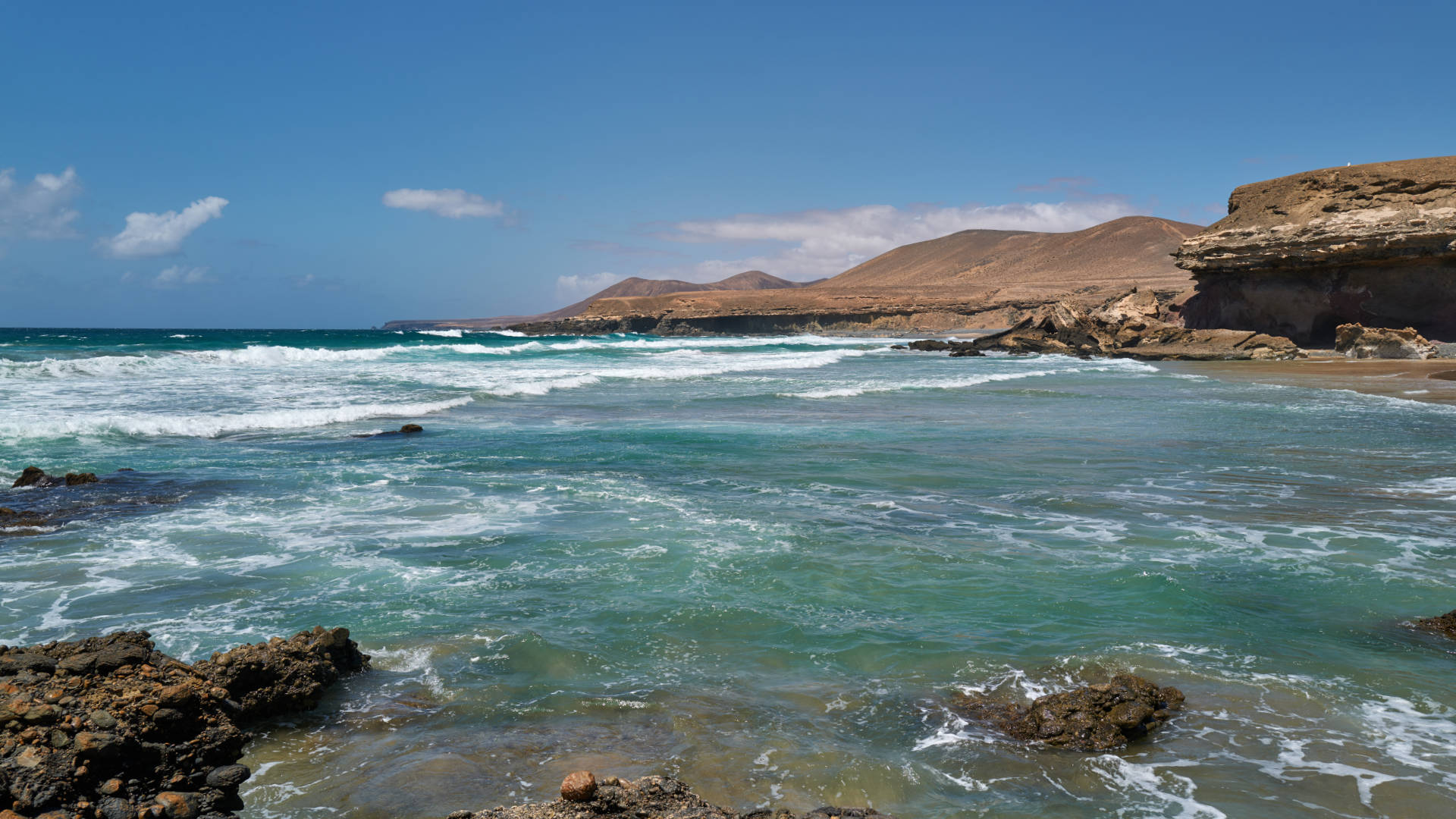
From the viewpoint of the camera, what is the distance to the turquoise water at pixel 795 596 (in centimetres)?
334

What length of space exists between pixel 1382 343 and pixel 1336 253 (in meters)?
3.45

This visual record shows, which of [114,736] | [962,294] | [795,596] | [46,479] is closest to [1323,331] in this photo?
[795,596]

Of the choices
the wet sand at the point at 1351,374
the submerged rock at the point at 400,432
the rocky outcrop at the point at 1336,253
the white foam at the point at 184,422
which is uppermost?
the rocky outcrop at the point at 1336,253

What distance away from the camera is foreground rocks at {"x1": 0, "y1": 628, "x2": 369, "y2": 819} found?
98.2 inches

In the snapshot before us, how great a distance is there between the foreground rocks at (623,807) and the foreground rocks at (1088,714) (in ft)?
4.14

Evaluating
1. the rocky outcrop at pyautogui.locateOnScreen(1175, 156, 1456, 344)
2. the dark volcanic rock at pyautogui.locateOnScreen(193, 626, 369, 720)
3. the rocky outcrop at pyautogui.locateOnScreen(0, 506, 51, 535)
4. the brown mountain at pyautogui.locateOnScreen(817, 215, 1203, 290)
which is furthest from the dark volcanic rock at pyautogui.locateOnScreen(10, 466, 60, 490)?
the brown mountain at pyautogui.locateOnScreen(817, 215, 1203, 290)

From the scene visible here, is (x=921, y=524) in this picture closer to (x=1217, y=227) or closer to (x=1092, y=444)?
(x=1092, y=444)

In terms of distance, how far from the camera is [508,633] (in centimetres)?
481

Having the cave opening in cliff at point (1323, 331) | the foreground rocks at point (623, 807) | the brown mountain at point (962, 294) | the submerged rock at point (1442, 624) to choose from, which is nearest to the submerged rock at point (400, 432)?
the foreground rocks at point (623, 807)

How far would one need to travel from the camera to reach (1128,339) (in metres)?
36.4

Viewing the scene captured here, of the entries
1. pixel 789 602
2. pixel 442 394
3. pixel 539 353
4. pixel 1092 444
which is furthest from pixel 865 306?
pixel 789 602

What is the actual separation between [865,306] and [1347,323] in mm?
58810

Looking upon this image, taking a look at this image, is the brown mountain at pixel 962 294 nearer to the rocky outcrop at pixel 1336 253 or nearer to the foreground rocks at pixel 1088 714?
the rocky outcrop at pixel 1336 253

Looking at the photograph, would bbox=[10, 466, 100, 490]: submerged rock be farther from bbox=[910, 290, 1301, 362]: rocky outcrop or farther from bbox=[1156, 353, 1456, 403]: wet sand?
bbox=[910, 290, 1301, 362]: rocky outcrop
